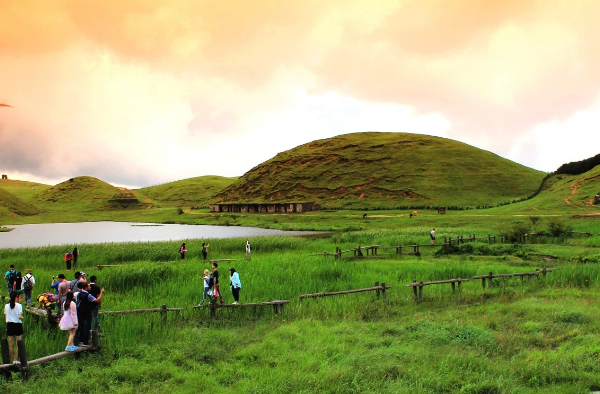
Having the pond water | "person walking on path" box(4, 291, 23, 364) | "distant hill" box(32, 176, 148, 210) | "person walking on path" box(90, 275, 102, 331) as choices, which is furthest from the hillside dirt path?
"distant hill" box(32, 176, 148, 210)

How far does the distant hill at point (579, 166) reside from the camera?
3686 inches

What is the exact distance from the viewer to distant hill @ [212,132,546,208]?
107125 millimetres

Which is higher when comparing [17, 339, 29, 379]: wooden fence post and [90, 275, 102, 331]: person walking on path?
[90, 275, 102, 331]: person walking on path

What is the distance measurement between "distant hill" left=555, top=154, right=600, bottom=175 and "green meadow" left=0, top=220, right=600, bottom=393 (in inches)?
3558

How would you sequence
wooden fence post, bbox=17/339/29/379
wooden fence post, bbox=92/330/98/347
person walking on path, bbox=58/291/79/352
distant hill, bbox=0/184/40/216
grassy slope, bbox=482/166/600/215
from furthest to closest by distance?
distant hill, bbox=0/184/40/216 → grassy slope, bbox=482/166/600/215 → wooden fence post, bbox=92/330/98/347 → person walking on path, bbox=58/291/79/352 → wooden fence post, bbox=17/339/29/379

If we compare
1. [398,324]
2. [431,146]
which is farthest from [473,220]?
[431,146]

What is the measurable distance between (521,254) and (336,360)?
23030 millimetres

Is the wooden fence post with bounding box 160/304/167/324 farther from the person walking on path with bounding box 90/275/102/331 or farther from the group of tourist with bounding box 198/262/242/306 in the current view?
the group of tourist with bounding box 198/262/242/306

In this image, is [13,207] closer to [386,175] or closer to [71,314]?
[386,175]

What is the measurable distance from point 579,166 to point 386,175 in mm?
49685

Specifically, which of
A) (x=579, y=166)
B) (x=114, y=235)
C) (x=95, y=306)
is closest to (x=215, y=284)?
(x=95, y=306)

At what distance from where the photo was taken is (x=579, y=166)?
9844cm

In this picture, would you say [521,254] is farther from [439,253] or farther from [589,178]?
[589,178]

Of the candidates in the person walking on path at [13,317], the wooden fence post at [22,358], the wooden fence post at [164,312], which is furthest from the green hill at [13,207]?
the wooden fence post at [22,358]
